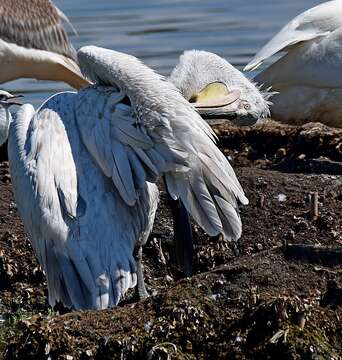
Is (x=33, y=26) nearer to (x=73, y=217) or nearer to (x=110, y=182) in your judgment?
(x=110, y=182)

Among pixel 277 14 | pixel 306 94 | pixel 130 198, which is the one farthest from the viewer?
pixel 277 14

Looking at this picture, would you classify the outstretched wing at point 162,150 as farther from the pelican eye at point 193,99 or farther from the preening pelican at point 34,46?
the preening pelican at point 34,46

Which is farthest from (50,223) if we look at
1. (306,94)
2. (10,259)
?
(306,94)

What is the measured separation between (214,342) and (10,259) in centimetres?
211

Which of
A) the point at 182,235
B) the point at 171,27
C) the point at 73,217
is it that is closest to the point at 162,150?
the point at 73,217

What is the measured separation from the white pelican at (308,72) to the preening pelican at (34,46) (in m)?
2.02

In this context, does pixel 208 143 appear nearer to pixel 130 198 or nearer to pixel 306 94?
pixel 130 198

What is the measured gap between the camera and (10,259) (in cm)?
680

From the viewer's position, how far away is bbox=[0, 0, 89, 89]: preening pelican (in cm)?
1008

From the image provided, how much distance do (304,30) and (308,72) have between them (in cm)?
34

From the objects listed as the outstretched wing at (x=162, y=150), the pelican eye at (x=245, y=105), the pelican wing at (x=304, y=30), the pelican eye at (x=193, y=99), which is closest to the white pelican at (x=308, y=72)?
the pelican wing at (x=304, y=30)

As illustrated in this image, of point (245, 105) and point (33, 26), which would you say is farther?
point (33, 26)

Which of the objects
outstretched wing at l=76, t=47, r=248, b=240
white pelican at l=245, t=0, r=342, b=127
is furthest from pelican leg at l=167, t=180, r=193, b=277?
white pelican at l=245, t=0, r=342, b=127

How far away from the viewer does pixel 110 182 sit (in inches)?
229
